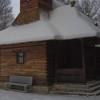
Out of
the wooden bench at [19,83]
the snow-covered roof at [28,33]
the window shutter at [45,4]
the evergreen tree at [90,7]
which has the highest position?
the evergreen tree at [90,7]

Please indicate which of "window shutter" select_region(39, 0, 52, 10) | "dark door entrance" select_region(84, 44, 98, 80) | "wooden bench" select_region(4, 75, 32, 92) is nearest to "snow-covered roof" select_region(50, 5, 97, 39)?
"window shutter" select_region(39, 0, 52, 10)

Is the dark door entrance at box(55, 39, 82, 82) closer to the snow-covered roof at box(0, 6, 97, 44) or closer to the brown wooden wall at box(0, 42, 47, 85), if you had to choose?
the brown wooden wall at box(0, 42, 47, 85)

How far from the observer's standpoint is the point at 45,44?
16734 millimetres

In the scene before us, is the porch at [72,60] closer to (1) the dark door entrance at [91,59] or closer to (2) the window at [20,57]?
(1) the dark door entrance at [91,59]

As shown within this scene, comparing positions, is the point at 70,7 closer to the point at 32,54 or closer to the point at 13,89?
the point at 32,54

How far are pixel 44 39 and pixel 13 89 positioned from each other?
4016 mm

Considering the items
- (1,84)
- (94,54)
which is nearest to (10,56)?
(1,84)

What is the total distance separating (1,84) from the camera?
18812 millimetres

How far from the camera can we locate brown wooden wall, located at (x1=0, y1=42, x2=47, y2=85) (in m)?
16.9

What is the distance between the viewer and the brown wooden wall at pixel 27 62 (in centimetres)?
1691

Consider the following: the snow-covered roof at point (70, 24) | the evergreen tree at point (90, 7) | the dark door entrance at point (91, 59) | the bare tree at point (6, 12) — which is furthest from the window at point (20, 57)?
the bare tree at point (6, 12)

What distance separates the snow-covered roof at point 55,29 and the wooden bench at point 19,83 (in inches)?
89.2

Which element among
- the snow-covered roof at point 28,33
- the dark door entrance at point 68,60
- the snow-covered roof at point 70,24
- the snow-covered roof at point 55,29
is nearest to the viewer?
the snow-covered roof at point 70,24

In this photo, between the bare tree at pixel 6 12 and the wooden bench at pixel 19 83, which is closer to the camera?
the wooden bench at pixel 19 83
